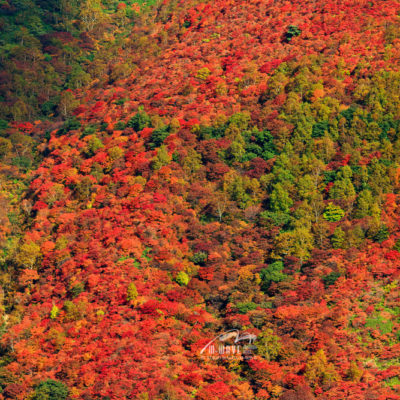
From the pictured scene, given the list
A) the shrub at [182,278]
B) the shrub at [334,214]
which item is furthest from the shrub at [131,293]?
the shrub at [334,214]

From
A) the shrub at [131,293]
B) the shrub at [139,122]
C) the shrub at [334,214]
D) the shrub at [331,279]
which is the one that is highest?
the shrub at [139,122]

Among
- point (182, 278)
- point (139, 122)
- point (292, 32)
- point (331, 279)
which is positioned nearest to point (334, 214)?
point (331, 279)

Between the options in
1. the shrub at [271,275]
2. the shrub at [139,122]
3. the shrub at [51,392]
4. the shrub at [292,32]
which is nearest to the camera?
the shrub at [51,392]

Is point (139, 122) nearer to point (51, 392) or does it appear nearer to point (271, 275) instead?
point (271, 275)

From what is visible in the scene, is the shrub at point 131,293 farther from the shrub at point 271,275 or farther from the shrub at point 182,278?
the shrub at point 271,275

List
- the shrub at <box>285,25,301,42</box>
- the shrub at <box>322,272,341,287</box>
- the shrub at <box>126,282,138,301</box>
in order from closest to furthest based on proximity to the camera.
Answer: the shrub at <box>126,282,138,301</box> < the shrub at <box>322,272,341,287</box> < the shrub at <box>285,25,301,42</box>

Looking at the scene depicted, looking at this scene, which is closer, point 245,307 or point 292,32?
point 245,307

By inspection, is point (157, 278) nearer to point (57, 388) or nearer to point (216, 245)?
point (216, 245)

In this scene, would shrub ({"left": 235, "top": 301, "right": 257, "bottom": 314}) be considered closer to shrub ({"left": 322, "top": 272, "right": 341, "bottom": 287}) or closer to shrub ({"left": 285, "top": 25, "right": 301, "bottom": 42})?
shrub ({"left": 322, "top": 272, "right": 341, "bottom": 287})

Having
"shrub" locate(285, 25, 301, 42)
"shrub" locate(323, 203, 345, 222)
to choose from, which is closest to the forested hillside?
"shrub" locate(323, 203, 345, 222)
